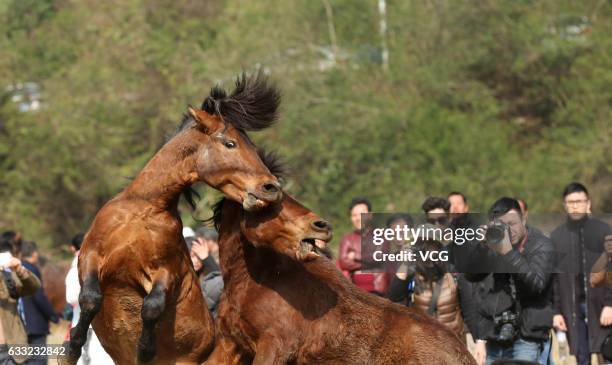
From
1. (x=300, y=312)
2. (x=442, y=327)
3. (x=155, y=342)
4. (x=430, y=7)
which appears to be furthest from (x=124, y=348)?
(x=430, y=7)

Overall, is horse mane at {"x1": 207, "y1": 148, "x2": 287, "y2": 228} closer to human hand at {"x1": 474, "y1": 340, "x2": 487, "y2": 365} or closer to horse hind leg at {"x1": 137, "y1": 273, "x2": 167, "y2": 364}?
horse hind leg at {"x1": 137, "y1": 273, "x2": 167, "y2": 364}

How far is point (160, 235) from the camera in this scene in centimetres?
779

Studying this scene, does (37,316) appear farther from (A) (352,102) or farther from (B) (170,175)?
(A) (352,102)

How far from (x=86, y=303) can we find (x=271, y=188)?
1508mm

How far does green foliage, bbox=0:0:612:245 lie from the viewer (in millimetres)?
27797

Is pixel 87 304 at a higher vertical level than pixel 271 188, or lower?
lower

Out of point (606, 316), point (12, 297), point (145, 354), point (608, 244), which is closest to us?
point (145, 354)

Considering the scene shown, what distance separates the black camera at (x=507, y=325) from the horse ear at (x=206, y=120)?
333 cm

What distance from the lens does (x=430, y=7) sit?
3064 centimetres

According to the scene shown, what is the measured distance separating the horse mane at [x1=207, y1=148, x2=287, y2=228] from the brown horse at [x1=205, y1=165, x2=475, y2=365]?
15 centimetres

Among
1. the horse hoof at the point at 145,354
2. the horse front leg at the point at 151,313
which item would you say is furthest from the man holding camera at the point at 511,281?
the horse hoof at the point at 145,354

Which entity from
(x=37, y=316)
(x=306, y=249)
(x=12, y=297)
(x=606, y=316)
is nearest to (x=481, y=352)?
(x=606, y=316)

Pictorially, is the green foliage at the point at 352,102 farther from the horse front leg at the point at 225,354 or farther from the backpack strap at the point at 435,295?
the horse front leg at the point at 225,354

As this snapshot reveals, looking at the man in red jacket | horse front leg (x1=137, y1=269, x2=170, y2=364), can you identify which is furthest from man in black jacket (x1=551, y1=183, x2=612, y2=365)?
horse front leg (x1=137, y1=269, x2=170, y2=364)
